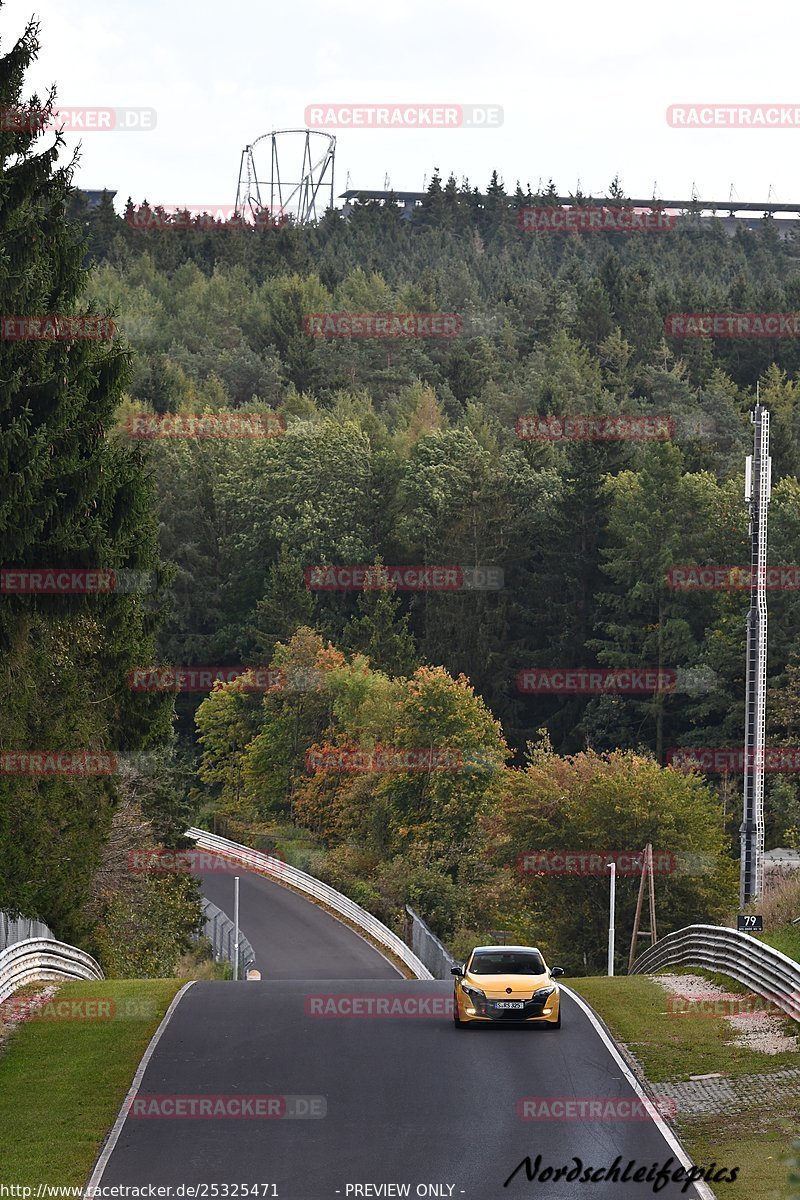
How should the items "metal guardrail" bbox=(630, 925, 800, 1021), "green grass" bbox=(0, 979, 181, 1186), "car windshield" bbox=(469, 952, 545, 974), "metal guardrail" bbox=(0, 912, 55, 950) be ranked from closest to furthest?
"green grass" bbox=(0, 979, 181, 1186) < "metal guardrail" bbox=(630, 925, 800, 1021) < "car windshield" bbox=(469, 952, 545, 974) < "metal guardrail" bbox=(0, 912, 55, 950)

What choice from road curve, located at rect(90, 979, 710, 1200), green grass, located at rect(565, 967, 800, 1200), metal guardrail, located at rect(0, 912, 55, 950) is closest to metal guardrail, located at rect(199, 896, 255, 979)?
metal guardrail, located at rect(0, 912, 55, 950)

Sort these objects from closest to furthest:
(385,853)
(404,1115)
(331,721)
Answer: (404,1115) < (385,853) < (331,721)

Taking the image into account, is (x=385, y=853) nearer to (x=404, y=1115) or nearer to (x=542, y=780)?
(x=542, y=780)

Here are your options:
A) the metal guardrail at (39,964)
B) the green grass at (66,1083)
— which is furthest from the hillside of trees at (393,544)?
the green grass at (66,1083)

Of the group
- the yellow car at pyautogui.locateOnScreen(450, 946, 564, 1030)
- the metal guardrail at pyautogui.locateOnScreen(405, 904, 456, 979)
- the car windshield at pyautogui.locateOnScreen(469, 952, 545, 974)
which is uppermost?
the car windshield at pyautogui.locateOnScreen(469, 952, 545, 974)

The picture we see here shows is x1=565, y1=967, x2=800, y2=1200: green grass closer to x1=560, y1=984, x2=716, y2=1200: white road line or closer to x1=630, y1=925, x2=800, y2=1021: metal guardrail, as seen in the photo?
x1=560, y1=984, x2=716, y2=1200: white road line

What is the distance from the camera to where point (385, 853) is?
75.2 metres

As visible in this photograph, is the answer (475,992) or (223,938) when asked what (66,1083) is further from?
(223,938)

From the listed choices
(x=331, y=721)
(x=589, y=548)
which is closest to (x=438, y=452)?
(x=589, y=548)

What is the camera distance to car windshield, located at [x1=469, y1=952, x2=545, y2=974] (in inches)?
939

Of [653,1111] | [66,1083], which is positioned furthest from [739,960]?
[66,1083]

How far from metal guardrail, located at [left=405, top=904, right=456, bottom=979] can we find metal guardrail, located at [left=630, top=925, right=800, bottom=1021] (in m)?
13.2

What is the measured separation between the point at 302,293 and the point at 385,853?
76.2 m

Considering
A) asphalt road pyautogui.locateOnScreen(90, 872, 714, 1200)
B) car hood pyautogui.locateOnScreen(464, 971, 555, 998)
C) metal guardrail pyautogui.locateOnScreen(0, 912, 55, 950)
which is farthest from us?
metal guardrail pyautogui.locateOnScreen(0, 912, 55, 950)
